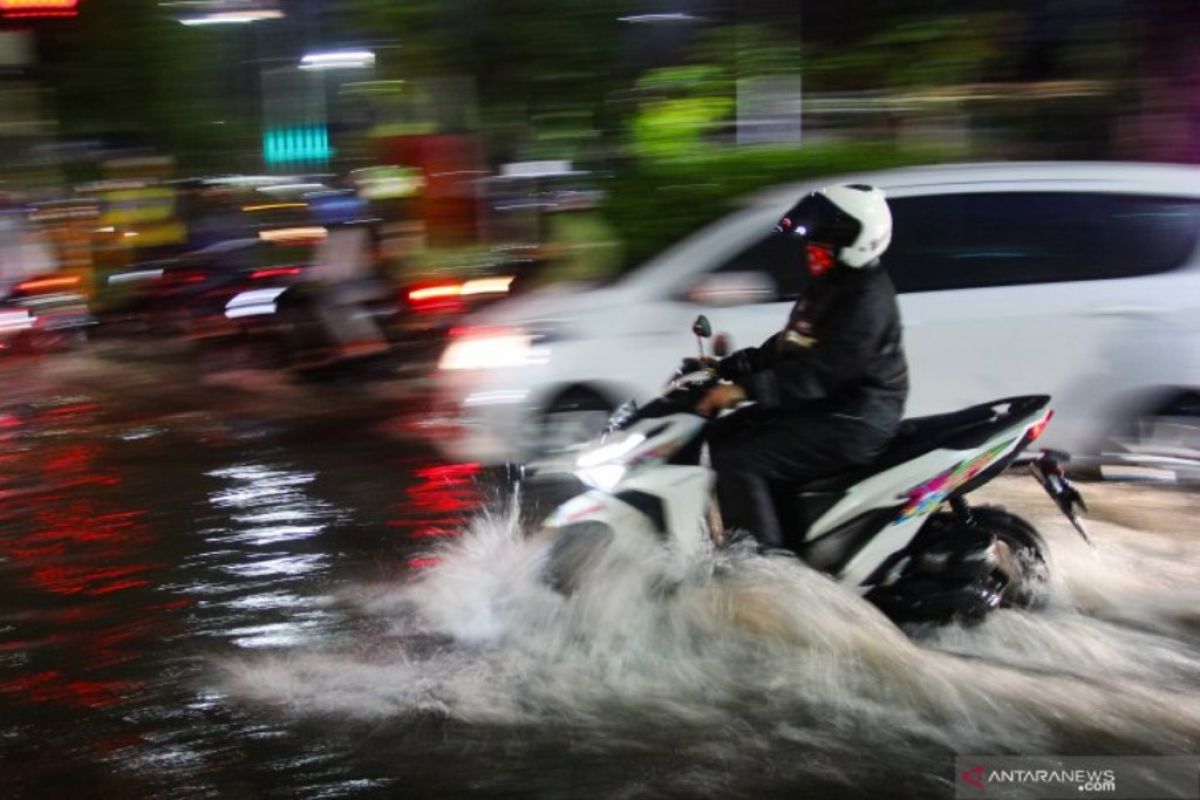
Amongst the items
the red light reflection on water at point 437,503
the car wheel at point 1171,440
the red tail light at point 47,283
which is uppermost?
the red tail light at point 47,283

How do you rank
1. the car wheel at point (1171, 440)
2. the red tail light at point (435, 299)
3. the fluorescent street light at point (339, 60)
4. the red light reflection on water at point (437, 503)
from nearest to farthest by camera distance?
the red light reflection on water at point (437, 503) → the car wheel at point (1171, 440) → the red tail light at point (435, 299) → the fluorescent street light at point (339, 60)

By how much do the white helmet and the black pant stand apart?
595 millimetres

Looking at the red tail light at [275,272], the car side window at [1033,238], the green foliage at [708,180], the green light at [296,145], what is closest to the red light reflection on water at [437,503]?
the car side window at [1033,238]

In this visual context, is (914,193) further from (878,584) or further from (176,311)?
(176,311)

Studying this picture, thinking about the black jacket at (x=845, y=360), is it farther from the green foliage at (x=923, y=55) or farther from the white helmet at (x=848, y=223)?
the green foliage at (x=923, y=55)

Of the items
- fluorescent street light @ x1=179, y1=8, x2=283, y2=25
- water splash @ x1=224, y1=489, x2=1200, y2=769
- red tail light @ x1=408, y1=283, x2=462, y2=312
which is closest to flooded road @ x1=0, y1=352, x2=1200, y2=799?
water splash @ x1=224, y1=489, x2=1200, y2=769

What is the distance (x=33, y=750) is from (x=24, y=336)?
1151 centimetres

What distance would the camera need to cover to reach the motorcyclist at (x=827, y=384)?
4.65 meters

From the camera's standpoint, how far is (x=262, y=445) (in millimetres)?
9211

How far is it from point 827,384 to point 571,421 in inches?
124

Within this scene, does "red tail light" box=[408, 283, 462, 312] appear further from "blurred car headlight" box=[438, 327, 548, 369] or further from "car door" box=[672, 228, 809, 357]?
"car door" box=[672, 228, 809, 357]

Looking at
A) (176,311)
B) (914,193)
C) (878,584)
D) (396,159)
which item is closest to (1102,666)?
(878,584)

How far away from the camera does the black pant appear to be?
468 cm

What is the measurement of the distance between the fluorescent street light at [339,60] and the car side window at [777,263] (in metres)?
7.65
